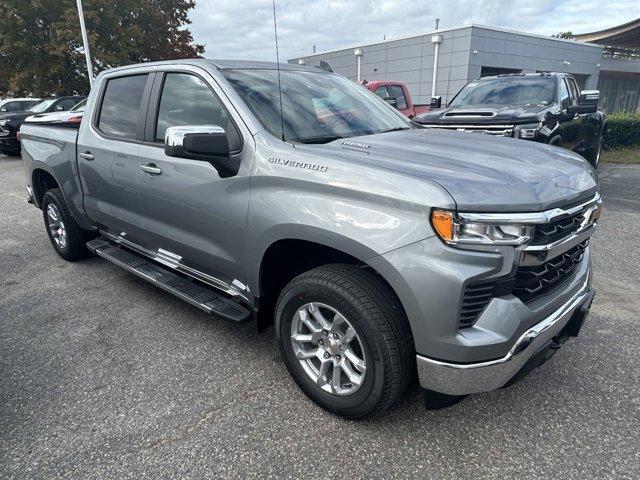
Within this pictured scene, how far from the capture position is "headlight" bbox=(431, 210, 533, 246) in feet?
6.14

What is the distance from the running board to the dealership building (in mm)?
23236

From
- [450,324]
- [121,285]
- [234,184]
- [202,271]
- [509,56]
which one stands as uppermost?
[509,56]

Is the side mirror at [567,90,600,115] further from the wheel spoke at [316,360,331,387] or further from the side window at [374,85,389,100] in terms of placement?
the wheel spoke at [316,360,331,387]

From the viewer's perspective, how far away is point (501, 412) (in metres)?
2.50

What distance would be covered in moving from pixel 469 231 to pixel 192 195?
69.4 inches

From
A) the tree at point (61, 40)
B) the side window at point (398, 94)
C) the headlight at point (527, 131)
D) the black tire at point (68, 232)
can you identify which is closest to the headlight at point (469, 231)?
the black tire at point (68, 232)

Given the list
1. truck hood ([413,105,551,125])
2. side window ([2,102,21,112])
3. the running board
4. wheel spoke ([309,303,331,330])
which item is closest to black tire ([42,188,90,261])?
the running board

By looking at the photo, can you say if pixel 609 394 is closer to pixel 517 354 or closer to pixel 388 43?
pixel 517 354

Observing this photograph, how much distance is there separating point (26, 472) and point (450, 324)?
A: 205cm

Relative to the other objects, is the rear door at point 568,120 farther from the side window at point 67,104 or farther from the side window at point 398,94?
the side window at point 67,104

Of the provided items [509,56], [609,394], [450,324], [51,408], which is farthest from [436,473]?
[509,56]

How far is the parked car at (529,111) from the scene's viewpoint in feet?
20.8

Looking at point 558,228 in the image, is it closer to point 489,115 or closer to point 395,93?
point 489,115

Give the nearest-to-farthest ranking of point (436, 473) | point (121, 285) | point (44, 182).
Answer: point (436, 473), point (121, 285), point (44, 182)
